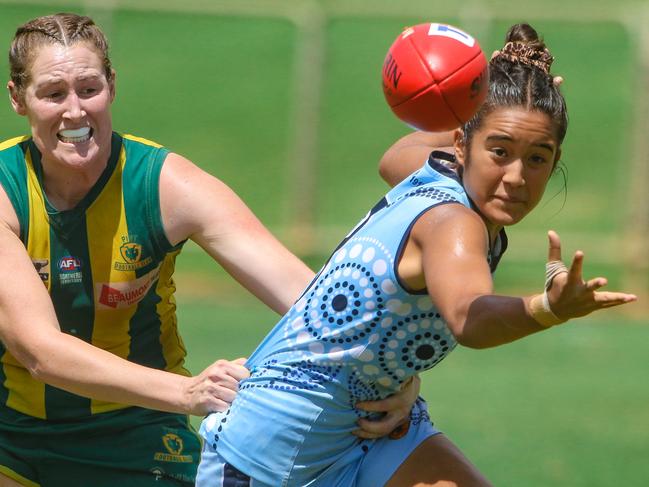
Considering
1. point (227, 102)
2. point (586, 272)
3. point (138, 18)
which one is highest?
point (138, 18)

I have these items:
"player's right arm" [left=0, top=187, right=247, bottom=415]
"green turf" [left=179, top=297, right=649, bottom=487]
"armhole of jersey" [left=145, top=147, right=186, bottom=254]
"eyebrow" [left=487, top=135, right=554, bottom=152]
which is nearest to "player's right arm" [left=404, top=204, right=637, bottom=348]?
"eyebrow" [left=487, top=135, right=554, bottom=152]

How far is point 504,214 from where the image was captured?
3451 millimetres

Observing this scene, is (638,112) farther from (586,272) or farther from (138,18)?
(138,18)

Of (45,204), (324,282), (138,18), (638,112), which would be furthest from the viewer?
(138,18)

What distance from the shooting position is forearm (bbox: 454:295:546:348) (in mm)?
2896

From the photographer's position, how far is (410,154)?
4.32 meters

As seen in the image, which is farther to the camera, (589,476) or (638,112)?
(638,112)

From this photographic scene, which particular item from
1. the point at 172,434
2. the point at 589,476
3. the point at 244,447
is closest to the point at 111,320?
the point at 172,434

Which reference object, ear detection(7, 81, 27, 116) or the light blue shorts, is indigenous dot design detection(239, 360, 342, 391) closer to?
the light blue shorts

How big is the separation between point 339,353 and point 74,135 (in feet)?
4.36

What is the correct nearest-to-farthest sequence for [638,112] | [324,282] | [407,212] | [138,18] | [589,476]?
[407,212] → [324,282] → [589,476] → [638,112] → [138,18]

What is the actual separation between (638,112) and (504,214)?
1026 cm

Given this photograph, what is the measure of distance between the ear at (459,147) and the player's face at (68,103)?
1338mm

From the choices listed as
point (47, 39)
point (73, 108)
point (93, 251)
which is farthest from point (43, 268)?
point (47, 39)
